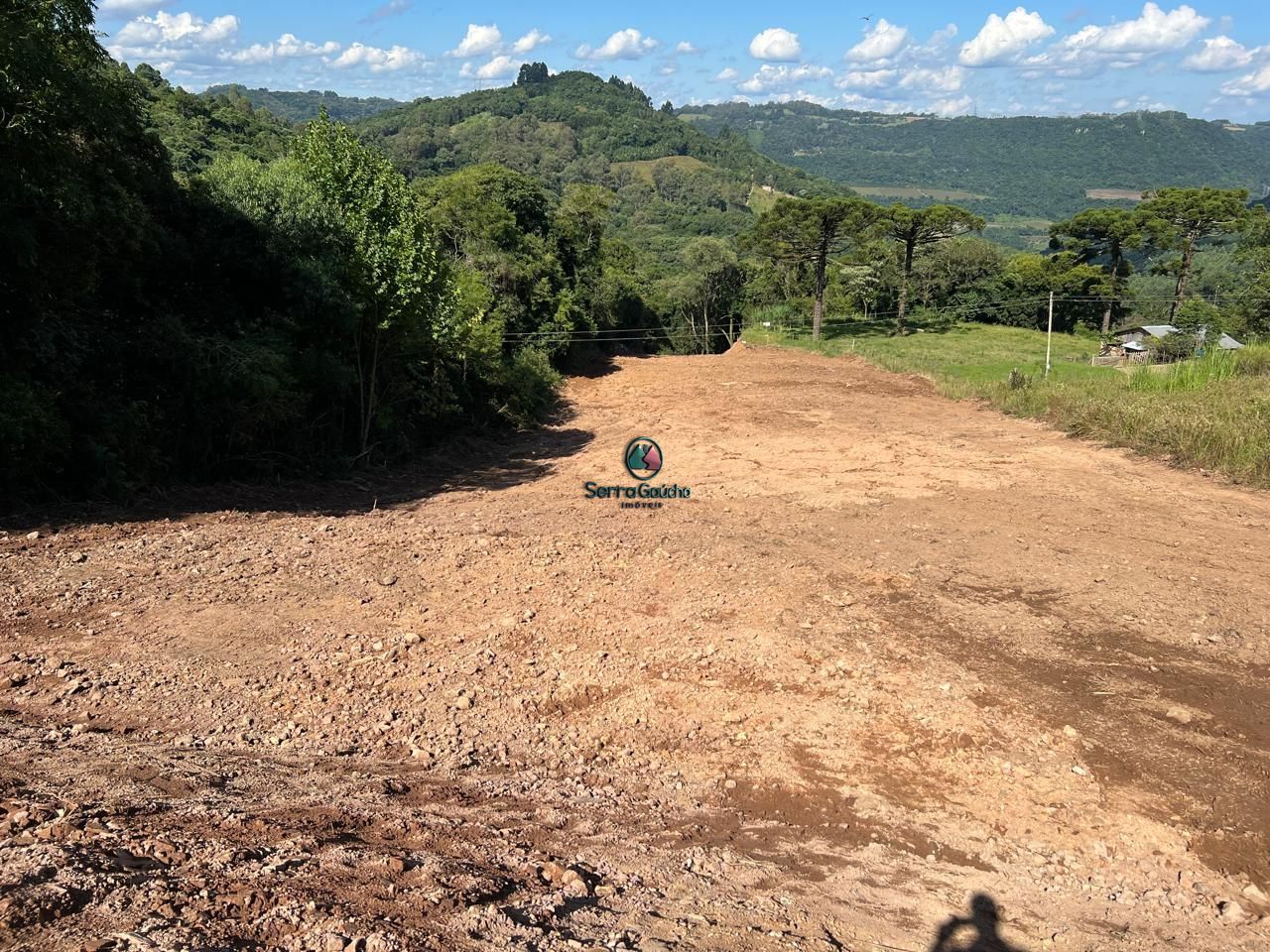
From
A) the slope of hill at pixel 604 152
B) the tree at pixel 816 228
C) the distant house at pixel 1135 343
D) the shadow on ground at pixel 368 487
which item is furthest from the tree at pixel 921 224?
the slope of hill at pixel 604 152

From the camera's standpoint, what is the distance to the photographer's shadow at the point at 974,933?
294 cm

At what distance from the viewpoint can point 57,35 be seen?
714 centimetres

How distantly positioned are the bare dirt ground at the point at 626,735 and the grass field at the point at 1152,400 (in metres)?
3.63

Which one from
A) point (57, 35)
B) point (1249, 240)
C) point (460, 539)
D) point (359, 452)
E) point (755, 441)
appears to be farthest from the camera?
point (1249, 240)

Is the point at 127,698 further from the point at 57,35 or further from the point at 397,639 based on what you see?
the point at 57,35

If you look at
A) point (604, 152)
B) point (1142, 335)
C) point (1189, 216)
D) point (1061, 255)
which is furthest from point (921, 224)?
point (604, 152)

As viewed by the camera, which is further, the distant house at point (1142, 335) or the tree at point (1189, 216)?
the tree at point (1189, 216)

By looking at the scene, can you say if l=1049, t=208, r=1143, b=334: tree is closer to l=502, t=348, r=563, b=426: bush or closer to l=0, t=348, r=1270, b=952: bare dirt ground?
l=502, t=348, r=563, b=426: bush

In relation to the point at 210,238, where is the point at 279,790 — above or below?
below

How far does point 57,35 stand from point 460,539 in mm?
5989

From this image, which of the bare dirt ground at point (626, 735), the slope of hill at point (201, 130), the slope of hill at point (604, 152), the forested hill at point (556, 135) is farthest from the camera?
the forested hill at point (556, 135)

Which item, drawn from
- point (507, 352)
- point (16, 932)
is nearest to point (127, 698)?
point (16, 932)

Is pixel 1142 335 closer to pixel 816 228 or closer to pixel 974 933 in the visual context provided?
pixel 816 228

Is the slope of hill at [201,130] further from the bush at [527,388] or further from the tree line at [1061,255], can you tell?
the tree line at [1061,255]
